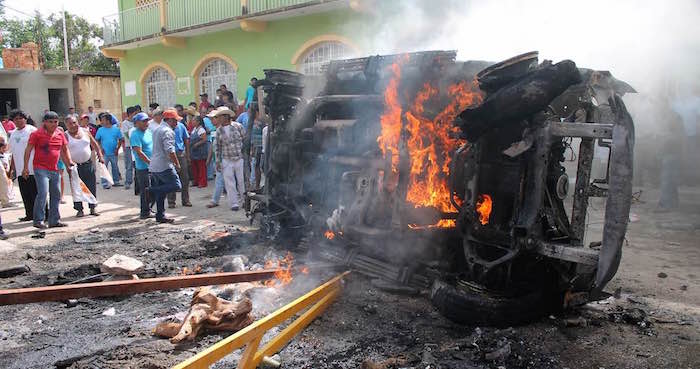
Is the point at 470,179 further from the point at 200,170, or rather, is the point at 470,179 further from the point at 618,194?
the point at 200,170

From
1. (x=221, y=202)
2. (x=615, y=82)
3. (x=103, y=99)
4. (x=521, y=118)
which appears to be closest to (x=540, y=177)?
(x=521, y=118)

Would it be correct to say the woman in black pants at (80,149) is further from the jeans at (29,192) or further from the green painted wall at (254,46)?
the green painted wall at (254,46)

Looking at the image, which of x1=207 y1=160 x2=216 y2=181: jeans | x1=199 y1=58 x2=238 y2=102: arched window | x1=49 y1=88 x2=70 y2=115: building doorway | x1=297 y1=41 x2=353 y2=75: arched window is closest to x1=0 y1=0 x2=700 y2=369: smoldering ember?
x1=207 y1=160 x2=216 y2=181: jeans

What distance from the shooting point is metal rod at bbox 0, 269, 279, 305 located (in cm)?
382

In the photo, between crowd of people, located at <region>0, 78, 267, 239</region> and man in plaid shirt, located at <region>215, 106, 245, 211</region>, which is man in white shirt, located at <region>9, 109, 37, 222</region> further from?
man in plaid shirt, located at <region>215, 106, 245, 211</region>

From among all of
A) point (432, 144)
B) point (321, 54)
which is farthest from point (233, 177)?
point (321, 54)

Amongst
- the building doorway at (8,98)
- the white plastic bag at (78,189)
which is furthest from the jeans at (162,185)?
the building doorway at (8,98)

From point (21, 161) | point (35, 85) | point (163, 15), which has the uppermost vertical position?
point (163, 15)

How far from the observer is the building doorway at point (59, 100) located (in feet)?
94.7

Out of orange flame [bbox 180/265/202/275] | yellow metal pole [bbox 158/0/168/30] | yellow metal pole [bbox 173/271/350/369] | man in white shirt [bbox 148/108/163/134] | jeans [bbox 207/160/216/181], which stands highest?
yellow metal pole [bbox 158/0/168/30]

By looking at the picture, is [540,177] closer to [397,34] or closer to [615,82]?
[615,82]

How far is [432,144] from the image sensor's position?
5.27m

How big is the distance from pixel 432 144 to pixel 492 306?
1779 millimetres

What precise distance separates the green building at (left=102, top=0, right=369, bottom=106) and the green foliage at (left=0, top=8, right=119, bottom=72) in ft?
71.3
